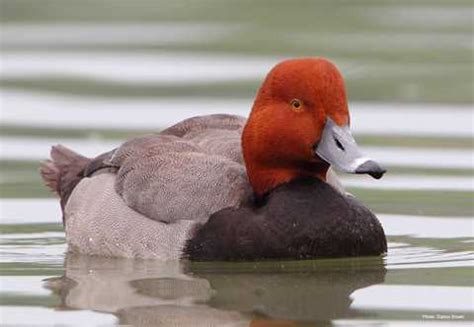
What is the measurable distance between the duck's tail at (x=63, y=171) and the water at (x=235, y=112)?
0.78 feet

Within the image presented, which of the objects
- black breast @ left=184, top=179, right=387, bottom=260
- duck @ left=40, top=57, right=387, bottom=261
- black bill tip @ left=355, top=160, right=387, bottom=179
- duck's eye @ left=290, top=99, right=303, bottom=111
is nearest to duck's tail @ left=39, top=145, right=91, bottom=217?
duck @ left=40, top=57, right=387, bottom=261

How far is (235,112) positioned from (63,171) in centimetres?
344

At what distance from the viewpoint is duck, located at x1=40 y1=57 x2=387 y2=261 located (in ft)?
34.7

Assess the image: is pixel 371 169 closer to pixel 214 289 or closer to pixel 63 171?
pixel 214 289

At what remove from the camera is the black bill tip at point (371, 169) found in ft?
33.2

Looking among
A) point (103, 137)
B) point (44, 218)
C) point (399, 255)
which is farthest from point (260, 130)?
point (103, 137)

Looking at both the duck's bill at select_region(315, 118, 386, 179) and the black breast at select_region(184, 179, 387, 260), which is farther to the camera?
the black breast at select_region(184, 179, 387, 260)

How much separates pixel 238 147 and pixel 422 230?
1.40 metres

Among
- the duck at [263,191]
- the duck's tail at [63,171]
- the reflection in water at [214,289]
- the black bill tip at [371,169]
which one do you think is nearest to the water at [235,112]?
the reflection in water at [214,289]

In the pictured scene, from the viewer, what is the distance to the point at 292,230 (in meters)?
10.6

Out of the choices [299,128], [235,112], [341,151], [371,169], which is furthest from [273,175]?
[235,112]

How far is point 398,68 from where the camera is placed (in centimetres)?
1777

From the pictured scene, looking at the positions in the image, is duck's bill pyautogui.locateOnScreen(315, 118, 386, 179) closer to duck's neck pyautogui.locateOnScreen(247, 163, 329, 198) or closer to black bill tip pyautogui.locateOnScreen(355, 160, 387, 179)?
black bill tip pyautogui.locateOnScreen(355, 160, 387, 179)

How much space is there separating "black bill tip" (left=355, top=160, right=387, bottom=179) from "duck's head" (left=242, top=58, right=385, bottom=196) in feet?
0.14
